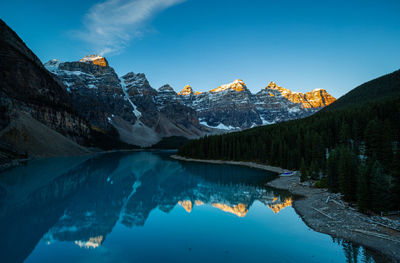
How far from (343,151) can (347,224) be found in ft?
36.7

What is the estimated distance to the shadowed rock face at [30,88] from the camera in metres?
106

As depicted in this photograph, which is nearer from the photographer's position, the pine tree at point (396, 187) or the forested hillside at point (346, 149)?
the pine tree at point (396, 187)

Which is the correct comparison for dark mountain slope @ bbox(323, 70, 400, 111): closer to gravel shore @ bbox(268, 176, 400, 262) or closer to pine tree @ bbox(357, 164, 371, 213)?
gravel shore @ bbox(268, 176, 400, 262)

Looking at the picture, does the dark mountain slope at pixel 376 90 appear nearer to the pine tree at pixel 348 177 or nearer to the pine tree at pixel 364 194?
the pine tree at pixel 348 177

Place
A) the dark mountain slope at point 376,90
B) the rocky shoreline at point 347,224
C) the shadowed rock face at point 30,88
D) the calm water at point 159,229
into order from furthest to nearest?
1. the shadowed rock face at point 30,88
2. the dark mountain slope at point 376,90
3. the rocky shoreline at point 347,224
4. the calm water at point 159,229

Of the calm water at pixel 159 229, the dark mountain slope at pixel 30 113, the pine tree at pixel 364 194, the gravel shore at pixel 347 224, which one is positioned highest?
the dark mountain slope at pixel 30 113

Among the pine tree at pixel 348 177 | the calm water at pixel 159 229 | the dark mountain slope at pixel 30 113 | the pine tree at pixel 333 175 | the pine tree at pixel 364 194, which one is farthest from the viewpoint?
the dark mountain slope at pixel 30 113

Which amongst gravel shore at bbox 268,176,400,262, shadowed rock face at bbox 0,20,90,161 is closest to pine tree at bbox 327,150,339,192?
gravel shore at bbox 268,176,400,262

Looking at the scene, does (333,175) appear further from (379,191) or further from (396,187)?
(396,187)

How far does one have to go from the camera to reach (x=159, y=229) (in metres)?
20.5

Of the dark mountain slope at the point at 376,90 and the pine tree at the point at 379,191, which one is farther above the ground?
the dark mountain slope at the point at 376,90

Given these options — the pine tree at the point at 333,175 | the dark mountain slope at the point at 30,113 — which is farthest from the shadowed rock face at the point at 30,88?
the pine tree at the point at 333,175

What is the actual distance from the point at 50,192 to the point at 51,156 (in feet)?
209

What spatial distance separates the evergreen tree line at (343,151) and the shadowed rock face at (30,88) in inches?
2660
